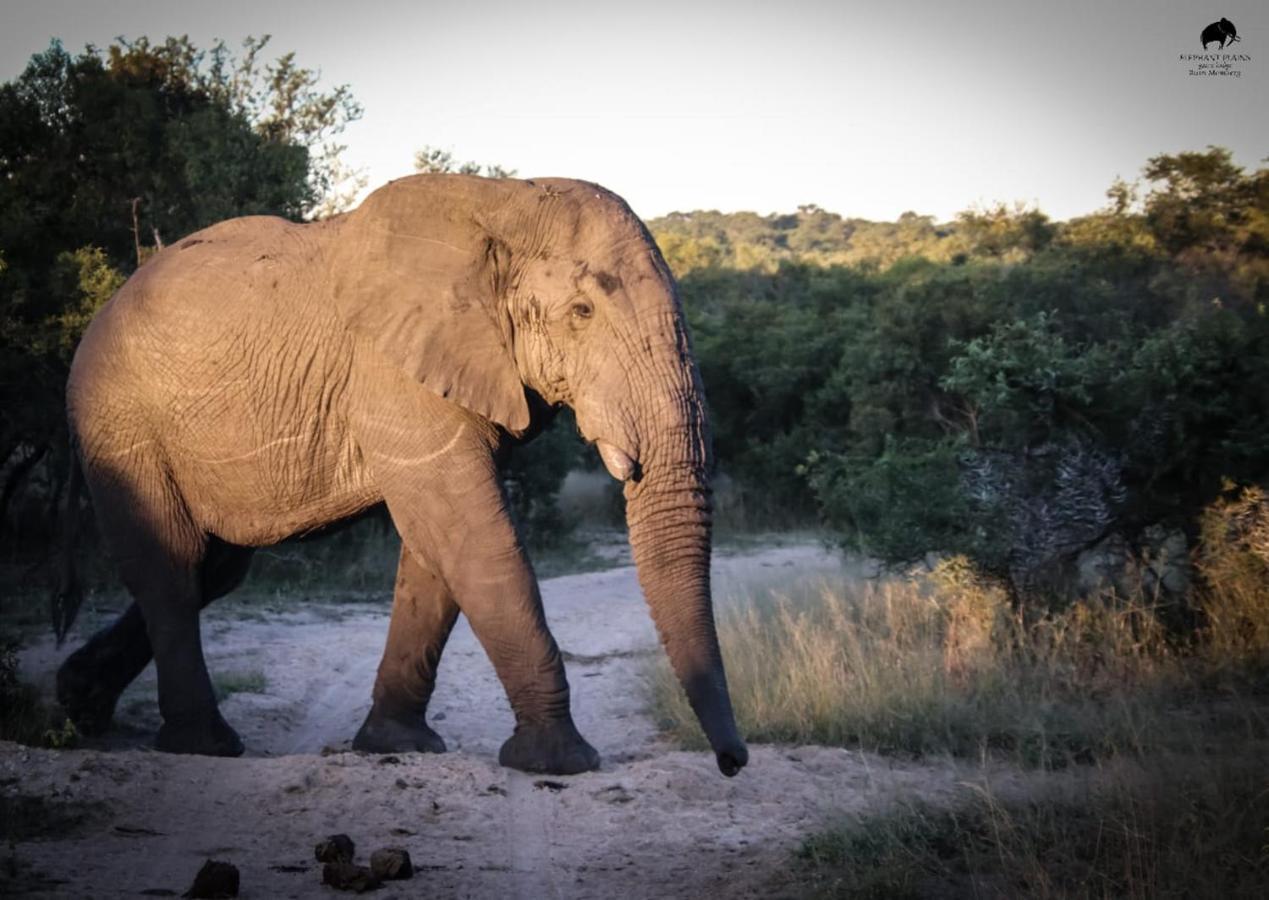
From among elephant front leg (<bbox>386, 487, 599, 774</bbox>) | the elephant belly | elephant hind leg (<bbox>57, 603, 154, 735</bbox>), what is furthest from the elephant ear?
elephant hind leg (<bbox>57, 603, 154, 735</bbox>)

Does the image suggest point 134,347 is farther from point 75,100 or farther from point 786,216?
point 786,216

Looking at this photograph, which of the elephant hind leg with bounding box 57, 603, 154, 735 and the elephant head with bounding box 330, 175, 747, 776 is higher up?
the elephant head with bounding box 330, 175, 747, 776

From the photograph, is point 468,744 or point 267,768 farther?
point 468,744

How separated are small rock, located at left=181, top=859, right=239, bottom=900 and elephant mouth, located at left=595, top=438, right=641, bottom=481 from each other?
2.41m

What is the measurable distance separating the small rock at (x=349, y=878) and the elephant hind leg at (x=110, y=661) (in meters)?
3.38

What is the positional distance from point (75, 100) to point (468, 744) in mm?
9059

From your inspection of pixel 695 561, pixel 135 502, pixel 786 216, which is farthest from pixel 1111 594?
pixel 786 216

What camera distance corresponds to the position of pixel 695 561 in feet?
20.3

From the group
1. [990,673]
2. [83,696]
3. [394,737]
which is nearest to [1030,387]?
[990,673]

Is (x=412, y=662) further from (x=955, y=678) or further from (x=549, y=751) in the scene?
(x=955, y=678)

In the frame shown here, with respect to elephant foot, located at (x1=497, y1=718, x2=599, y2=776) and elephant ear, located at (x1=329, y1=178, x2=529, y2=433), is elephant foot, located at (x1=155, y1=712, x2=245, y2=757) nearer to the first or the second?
elephant foot, located at (x1=497, y1=718, x2=599, y2=776)

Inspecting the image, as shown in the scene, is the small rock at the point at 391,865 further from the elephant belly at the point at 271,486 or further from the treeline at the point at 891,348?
the treeline at the point at 891,348

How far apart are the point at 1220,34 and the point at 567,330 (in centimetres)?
763

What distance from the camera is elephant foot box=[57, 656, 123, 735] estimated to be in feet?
26.0
